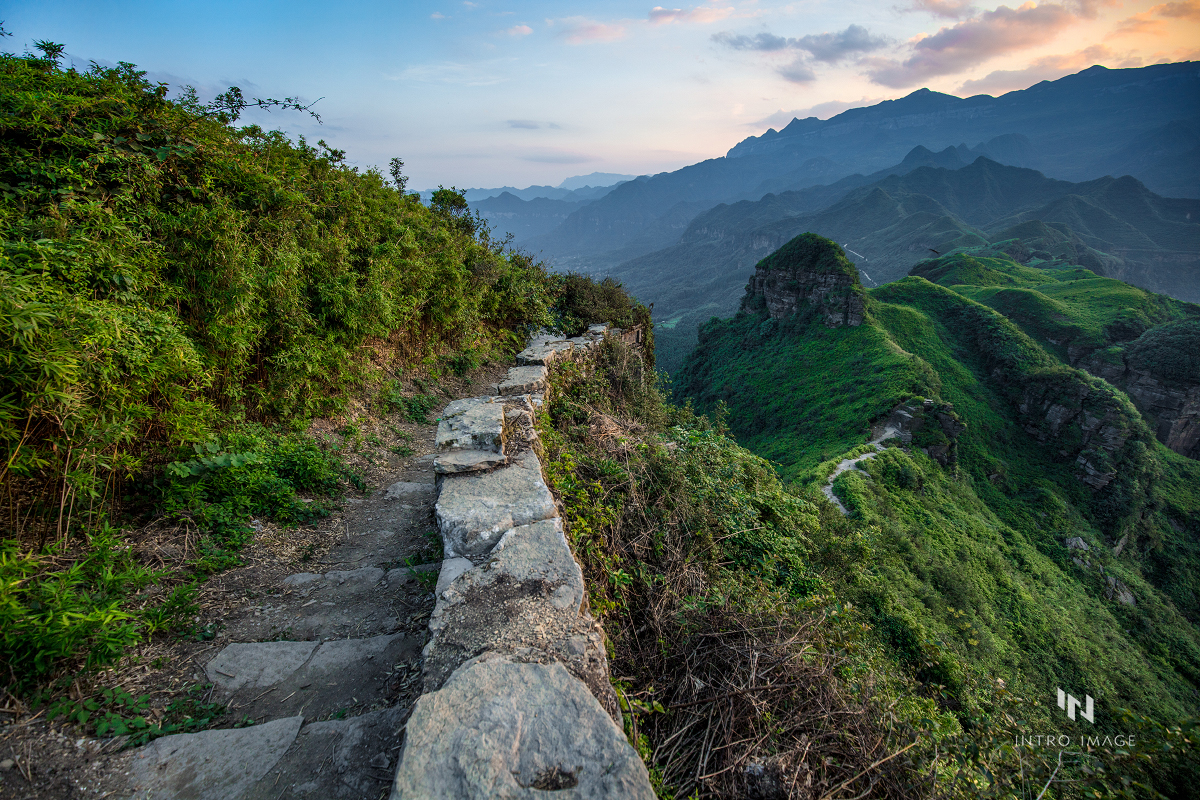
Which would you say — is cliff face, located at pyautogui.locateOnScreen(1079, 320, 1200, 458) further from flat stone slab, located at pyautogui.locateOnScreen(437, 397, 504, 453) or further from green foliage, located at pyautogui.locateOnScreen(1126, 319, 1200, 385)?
flat stone slab, located at pyautogui.locateOnScreen(437, 397, 504, 453)

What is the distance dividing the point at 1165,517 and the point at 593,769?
46.9 meters

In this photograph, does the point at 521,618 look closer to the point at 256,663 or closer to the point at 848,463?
the point at 256,663

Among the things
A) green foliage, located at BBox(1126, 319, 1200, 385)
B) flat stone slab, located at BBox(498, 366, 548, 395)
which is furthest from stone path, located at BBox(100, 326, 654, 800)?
green foliage, located at BBox(1126, 319, 1200, 385)

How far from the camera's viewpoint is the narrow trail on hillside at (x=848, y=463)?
1814cm

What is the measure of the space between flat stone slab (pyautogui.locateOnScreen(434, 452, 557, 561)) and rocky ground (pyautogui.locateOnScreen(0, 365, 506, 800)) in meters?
0.47

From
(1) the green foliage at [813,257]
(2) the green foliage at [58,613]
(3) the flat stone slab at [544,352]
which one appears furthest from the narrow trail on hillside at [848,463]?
(2) the green foliage at [58,613]

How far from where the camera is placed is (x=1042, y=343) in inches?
1543

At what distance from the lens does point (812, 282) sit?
38.5 meters

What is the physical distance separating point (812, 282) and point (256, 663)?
43000 millimetres

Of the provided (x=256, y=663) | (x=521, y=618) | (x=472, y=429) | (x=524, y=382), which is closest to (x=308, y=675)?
(x=256, y=663)

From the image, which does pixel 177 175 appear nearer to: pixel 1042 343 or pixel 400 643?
pixel 400 643

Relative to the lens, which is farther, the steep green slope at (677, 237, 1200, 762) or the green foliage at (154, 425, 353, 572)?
the steep green slope at (677, 237, 1200, 762)

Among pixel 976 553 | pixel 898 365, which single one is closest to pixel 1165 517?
pixel 898 365

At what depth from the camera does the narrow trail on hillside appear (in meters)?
18.1
